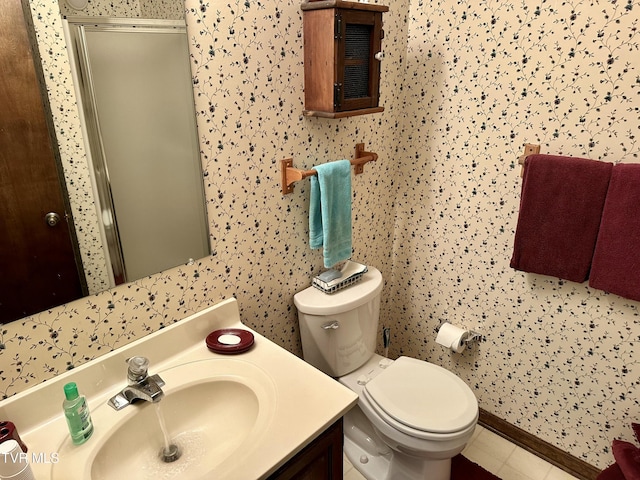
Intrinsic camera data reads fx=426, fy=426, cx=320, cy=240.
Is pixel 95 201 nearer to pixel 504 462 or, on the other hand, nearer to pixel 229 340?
pixel 229 340

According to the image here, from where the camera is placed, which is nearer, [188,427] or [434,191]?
[188,427]

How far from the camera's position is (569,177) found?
1.41 metres

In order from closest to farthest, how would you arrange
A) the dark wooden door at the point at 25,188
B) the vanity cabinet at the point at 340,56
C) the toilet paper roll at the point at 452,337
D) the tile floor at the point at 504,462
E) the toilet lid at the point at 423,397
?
the dark wooden door at the point at 25,188, the vanity cabinet at the point at 340,56, the toilet lid at the point at 423,397, the tile floor at the point at 504,462, the toilet paper roll at the point at 452,337

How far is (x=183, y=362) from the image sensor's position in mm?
1255

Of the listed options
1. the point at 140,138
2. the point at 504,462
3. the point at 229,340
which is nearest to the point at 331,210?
the point at 229,340

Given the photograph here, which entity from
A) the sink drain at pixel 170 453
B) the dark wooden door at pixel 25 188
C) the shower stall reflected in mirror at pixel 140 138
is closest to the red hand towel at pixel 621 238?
the shower stall reflected in mirror at pixel 140 138

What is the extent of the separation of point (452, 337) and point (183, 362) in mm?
1203

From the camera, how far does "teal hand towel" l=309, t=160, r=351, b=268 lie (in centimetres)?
149

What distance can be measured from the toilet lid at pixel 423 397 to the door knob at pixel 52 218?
46.5 inches

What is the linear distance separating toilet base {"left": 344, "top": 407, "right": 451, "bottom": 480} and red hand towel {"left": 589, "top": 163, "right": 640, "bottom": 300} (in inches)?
34.8

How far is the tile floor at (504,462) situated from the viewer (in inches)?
71.1

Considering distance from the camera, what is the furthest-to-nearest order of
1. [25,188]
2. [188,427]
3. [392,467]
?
[392,467], [188,427], [25,188]

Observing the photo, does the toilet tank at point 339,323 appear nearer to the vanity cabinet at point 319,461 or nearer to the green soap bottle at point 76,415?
the vanity cabinet at point 319,461

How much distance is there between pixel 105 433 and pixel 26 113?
0.73 meters
